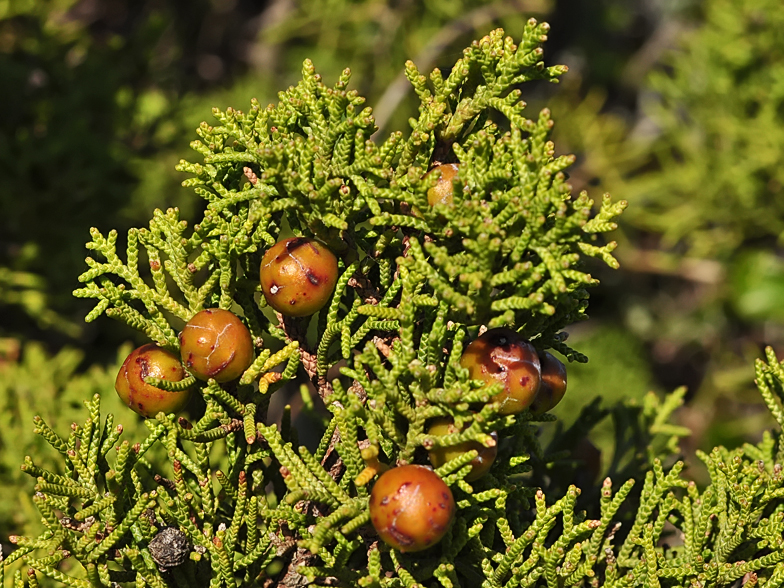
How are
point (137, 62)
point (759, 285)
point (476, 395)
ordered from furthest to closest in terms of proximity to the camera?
point (759, 285) → point (137, 62) → point (476, 395)

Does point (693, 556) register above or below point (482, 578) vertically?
below

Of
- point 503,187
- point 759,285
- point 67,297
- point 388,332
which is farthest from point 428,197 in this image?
point 759,285

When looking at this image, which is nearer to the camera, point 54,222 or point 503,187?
point 503,187

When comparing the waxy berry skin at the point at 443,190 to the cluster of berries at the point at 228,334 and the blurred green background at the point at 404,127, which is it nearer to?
the cluster of berries at the point at 228,334

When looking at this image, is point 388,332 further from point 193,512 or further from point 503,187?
point 193,512

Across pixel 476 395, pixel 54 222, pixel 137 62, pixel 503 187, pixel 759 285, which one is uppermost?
pixel 137 62

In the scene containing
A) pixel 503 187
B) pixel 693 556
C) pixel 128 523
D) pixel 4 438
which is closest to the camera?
pixel 503 187

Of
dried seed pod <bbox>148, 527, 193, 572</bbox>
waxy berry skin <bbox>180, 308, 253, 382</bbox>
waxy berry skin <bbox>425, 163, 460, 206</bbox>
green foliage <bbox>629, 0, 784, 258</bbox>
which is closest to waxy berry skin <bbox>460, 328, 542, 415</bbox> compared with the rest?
waxy berry skin <bbox>425, 163, 460, 206</bbox>
